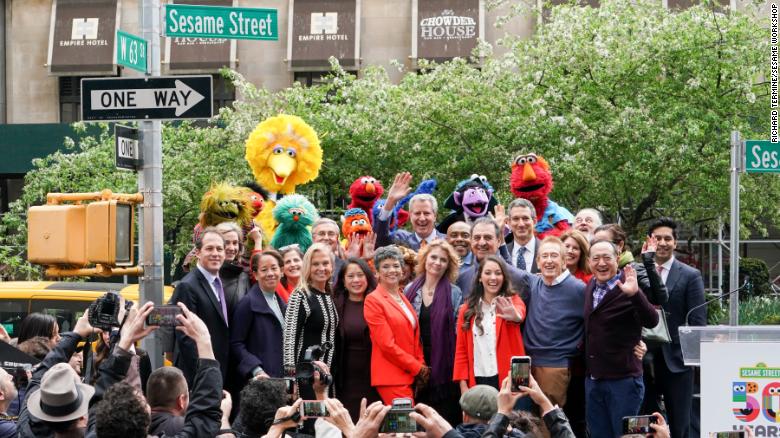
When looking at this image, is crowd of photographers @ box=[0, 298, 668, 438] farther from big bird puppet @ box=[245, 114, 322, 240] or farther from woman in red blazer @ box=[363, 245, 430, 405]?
big bird puppet @ box=[245, 114, 322, 240]

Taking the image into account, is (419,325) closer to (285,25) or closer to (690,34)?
(690,34)

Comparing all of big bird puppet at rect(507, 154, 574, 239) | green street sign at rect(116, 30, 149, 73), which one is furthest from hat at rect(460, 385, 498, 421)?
big bird puppet at rect(507, 154, 574, 239)

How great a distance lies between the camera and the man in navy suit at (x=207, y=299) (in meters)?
8.81

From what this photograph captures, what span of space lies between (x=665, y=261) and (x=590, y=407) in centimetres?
159

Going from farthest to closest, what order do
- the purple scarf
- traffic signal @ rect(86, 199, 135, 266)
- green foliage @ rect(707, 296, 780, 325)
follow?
green foliage @ rect(707, 296, 780, 325)
the purple scarf
traffic signal @ rect(86, 199, 135, 266)

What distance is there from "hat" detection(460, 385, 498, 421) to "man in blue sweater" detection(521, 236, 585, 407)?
2727 millimetres

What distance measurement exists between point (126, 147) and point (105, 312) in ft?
5.85

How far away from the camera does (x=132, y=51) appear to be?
8.23 metres

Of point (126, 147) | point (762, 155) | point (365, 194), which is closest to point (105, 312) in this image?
point (126, 147)

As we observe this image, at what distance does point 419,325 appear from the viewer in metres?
9.03

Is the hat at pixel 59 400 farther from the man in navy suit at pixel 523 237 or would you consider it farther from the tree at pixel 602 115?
the tree at pixel 602 115

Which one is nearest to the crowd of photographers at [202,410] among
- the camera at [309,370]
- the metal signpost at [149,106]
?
the camera at [309,370]

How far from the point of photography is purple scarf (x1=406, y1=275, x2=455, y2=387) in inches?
352

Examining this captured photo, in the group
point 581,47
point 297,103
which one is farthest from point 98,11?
point 581,47
